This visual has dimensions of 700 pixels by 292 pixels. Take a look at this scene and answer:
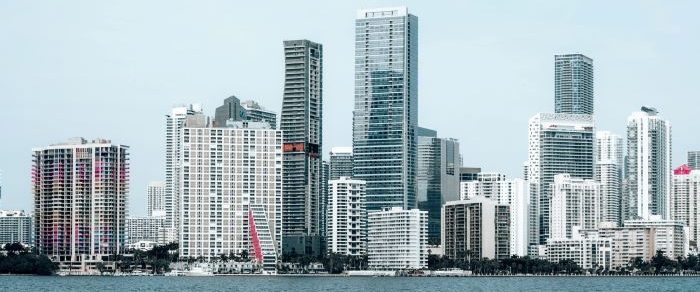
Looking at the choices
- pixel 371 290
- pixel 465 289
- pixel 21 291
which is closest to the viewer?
pixel 21 291

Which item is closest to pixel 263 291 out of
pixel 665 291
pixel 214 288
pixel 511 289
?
pixel 214 288

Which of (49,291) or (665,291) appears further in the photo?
(665,291)

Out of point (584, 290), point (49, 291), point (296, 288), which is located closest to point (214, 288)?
point (296, 288)

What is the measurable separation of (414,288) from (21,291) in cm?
5502

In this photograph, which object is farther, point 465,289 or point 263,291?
point 465,289

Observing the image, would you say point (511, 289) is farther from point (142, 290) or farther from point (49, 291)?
point (49, 291)

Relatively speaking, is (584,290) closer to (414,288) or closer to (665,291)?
(665,291)

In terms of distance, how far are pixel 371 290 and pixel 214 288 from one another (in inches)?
830

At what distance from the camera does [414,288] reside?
639ft

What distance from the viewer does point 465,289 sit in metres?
195

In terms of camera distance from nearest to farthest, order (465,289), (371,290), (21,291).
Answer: (21,291)
(371,290)
(465,289)

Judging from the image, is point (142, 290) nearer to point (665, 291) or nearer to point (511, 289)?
point (511, 289)

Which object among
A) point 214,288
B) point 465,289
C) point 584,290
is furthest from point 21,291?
point 584,290

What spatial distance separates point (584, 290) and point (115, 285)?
218 ft
